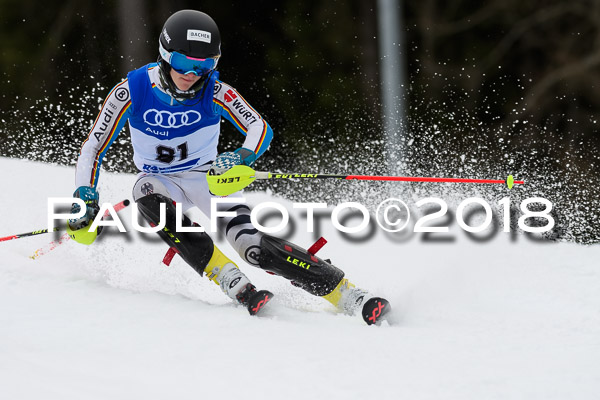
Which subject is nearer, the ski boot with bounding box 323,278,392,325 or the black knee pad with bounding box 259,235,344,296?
the ski boot with bounding box 323,278,392,325

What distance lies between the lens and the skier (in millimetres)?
3686

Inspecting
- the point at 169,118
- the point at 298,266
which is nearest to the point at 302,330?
the point at 298,266

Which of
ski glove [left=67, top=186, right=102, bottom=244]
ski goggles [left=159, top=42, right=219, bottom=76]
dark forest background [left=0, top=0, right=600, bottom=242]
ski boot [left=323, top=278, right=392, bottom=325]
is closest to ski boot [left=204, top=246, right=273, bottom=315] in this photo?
ski boot [left=323, top=278, right=392, bottom=325]

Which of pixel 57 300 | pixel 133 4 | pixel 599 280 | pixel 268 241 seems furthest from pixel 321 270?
pixel 133 4

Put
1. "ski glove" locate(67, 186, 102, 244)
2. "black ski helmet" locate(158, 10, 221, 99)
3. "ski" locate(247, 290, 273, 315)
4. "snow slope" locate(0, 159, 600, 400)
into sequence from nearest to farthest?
1. "snow slope" locate(0, 159, 600, 400)
2. "ski" locate(247, 290, 273, 315)
3. "black ski helmet" locate(158, 10, 221, 99)
4. "ski glove" locate(67, 186, 102, 244)

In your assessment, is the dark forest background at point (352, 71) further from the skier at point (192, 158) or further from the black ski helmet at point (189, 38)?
the black ski helmet at point (189, 38)

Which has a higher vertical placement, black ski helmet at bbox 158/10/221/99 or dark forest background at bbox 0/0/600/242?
dark forest background at bbox 0/0/600/242

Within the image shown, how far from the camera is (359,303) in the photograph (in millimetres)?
3734

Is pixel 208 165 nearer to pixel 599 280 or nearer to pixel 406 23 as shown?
pixel 599 280

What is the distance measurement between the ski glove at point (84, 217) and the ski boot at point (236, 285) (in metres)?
0.64

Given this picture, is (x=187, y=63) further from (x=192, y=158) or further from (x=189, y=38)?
(x=192, y=158)

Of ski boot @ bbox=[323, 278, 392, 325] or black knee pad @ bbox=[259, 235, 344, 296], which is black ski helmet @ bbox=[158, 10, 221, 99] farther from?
ski boot @ bbox=[323, 278, 392, 325]

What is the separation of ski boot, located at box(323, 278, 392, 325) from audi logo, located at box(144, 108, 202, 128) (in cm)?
118

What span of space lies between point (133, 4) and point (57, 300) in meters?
11.8
